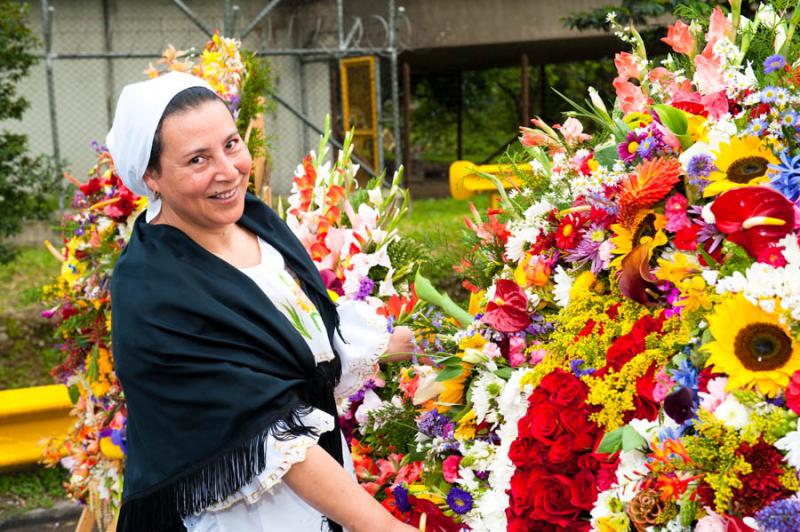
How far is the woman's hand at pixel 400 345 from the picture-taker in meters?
2.40

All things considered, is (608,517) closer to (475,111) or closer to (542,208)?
(542,208)

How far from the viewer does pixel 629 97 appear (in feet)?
6.61

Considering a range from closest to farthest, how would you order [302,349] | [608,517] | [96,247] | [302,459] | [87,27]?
1. [608,517]
2. [302,459]
3. [302,349]
4. [96,247]
5. [87,27]

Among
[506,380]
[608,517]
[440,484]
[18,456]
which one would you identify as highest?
[506,380]

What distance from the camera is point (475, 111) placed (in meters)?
24.3

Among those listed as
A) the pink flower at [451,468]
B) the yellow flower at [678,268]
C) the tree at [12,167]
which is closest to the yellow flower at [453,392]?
the pink flower at [451,468]

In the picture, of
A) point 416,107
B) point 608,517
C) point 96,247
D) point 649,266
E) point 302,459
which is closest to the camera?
point 608,517

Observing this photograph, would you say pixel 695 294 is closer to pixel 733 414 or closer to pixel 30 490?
pixel 733 414

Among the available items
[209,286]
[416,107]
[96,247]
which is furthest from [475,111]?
[209,286]

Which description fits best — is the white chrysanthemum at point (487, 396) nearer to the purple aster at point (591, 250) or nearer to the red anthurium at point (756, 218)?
the purple aster at point (591, 250)

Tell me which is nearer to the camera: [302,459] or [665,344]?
[665,344]

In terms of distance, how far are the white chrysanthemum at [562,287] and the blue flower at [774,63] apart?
496 millimetres

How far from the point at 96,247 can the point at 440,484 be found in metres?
1.87

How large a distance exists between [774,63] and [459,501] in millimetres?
977
